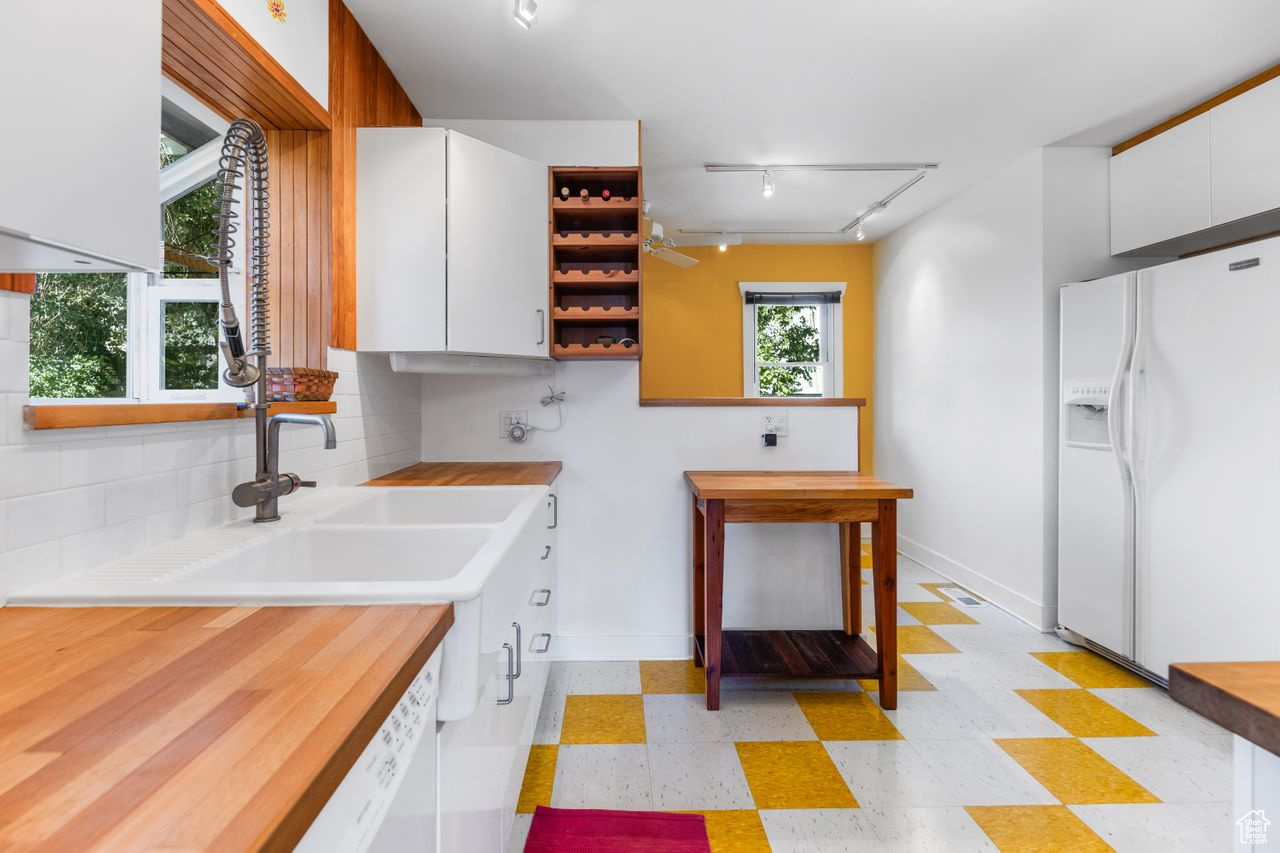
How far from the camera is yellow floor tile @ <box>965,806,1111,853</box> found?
1593mm

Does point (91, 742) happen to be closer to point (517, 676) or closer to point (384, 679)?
point (384, 679)

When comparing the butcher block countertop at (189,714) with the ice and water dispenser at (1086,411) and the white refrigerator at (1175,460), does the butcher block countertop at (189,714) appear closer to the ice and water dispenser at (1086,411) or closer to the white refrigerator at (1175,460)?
the white refrigerator at (1175,460)

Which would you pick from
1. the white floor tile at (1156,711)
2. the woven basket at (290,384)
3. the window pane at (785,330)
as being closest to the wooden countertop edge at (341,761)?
the woven basket at (290,384)

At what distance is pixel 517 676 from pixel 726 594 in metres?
1.56

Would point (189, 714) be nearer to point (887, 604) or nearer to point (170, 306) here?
→ point (170, 306)

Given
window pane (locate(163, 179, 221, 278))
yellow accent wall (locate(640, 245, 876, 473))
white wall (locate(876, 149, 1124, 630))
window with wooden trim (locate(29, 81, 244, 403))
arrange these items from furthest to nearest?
yellow accent wall (locate(640, 245, 876, 473)) < white wall (locate(876, 149, 1124, 630)) < window pane (locate(163, 179, 221, 278)) < window with wooden trim (locate(29, 81, 244, 403))

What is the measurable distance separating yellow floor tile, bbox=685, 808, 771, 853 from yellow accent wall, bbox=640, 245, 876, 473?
12.1 feet

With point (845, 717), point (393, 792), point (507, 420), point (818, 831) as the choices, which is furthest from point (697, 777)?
point (507, 420)

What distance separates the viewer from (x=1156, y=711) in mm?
2289

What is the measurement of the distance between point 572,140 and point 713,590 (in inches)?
80.1

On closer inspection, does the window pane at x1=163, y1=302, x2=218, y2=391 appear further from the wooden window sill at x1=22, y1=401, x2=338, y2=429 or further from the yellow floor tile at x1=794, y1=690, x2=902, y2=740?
the yellow floor tile at x1=794, y1=690, x2=902, y2=740

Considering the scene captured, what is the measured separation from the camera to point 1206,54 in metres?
2.27

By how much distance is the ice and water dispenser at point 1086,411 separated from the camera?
105 inches

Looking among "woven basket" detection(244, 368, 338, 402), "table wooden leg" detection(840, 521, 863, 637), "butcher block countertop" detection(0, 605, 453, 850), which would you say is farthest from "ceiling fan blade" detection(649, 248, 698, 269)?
"butcher block countertop" detection(0, 605, 453, 850)
